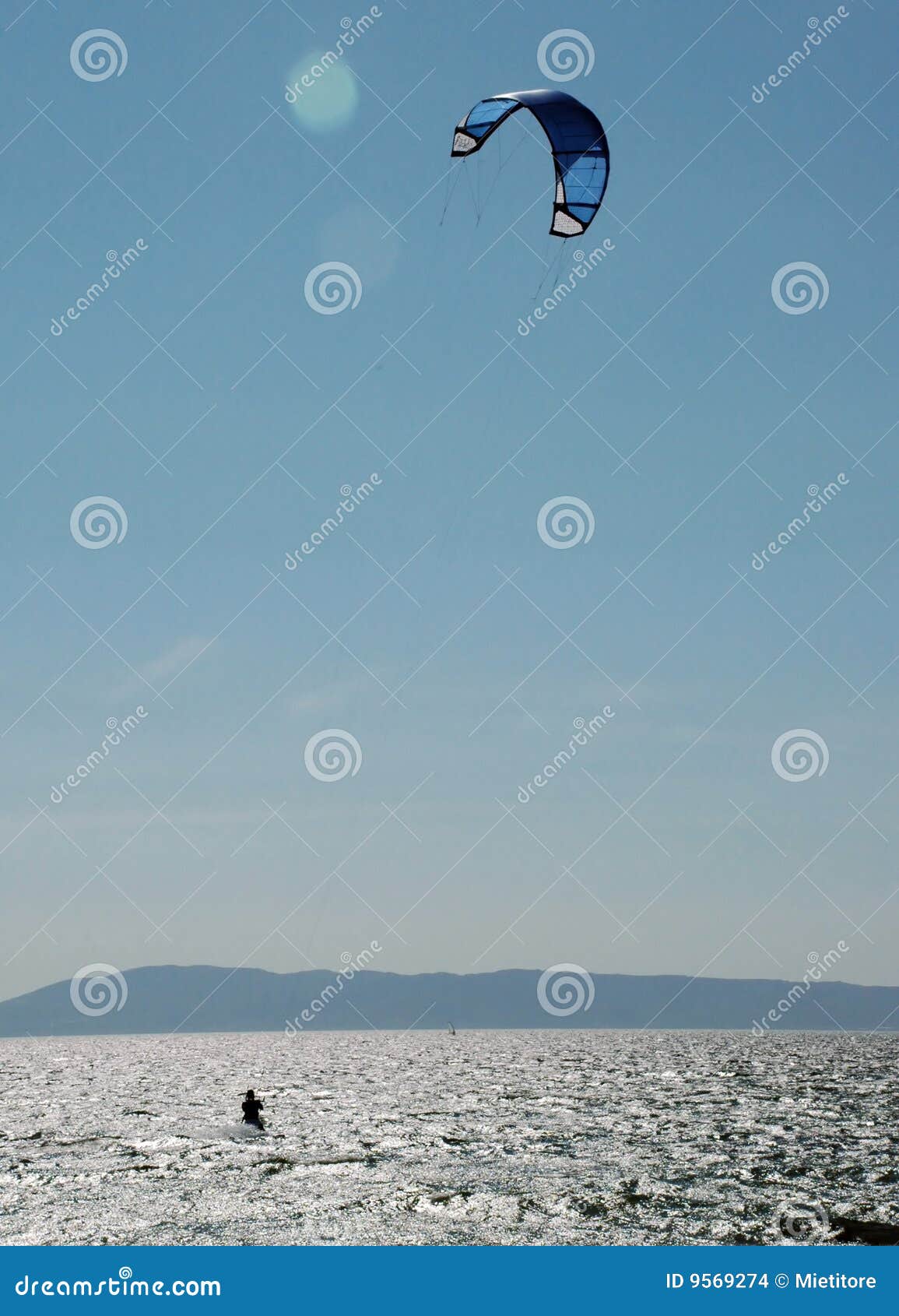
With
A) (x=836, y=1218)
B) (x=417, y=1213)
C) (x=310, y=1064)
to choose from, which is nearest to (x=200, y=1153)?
(x=417, y=1213)

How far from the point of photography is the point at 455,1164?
37.8m

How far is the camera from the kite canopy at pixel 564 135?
105 feet

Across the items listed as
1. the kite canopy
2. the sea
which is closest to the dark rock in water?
the sea

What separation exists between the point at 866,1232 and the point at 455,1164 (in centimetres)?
1441

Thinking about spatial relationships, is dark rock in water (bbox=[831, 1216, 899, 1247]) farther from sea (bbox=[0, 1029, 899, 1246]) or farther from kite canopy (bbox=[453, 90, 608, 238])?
kite canopy (bbox=[453, 90, 608, 238])

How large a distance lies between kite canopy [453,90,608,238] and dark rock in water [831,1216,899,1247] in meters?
25.5

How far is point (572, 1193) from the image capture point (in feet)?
106

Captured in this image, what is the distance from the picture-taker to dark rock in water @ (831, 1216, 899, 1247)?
26.4 m

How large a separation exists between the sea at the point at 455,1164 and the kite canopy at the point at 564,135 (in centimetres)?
2535
